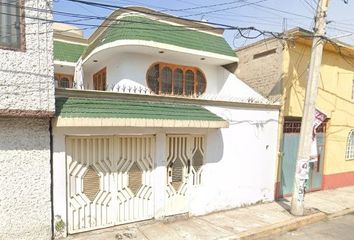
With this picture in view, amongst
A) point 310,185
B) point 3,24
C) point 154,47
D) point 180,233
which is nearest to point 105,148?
point 180,233

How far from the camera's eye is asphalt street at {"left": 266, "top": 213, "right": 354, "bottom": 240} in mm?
6562

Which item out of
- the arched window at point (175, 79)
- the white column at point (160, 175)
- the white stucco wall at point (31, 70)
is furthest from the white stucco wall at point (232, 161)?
the arched window at point (175, 79)

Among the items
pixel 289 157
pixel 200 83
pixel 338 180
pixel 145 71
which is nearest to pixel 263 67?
pixel 200 83

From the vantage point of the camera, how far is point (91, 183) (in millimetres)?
6000

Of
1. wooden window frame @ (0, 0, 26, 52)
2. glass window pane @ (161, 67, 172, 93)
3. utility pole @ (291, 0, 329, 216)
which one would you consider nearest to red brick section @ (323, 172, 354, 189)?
utility pole @ (291, 0, 329, 216)

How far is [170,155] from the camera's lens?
6.96 metres

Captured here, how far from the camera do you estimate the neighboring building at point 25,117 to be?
4801 millimetres

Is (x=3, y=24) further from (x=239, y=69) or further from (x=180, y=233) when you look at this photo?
(x=239, y=69)

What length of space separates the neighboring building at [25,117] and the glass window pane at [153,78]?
4.60 meters

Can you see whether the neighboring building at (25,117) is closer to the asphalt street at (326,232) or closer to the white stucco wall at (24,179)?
the white stucco wall at (24,179)

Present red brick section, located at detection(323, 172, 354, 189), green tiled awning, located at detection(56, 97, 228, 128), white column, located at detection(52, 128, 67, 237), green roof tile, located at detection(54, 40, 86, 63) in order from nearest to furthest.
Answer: green tiled awning, located at detection(56, 97, 228, 128)
white column, located at detection(52, 128, 67, 237)
red brick section, located at detection(323, 172, 354, 189)
green roof tile, located at detection(54, 40, 86, 63)

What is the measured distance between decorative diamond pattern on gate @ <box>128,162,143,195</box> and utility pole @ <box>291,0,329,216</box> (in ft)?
13.7

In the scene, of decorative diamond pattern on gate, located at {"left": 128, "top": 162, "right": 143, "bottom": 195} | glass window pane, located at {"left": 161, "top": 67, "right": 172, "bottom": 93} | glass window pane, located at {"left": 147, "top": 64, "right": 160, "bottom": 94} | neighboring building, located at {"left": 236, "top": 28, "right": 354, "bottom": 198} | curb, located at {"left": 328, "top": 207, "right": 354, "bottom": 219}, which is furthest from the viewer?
glass window pane, located at {"left": 161, "top": 67, "right": 172, "bottom": 93}

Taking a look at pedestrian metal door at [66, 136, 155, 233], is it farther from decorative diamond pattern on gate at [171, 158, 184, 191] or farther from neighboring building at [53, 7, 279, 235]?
decorative diamond pattern on gate at [171, 158, 184, 191]
